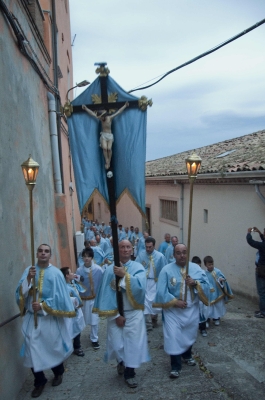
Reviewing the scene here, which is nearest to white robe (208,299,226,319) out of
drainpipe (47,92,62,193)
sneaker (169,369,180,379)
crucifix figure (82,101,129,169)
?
sneaker (169,369,180,379)

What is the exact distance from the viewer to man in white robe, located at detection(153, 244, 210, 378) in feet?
17.2

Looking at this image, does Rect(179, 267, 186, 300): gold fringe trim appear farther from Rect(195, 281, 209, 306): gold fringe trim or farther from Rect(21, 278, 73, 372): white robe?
Rect(21, 278, 73, 372): white robe

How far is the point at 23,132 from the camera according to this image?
6438mm

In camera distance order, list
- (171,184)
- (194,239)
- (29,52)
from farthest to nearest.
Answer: (171,184) < (194,239) < (29,52)

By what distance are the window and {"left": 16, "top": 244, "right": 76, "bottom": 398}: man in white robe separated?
9.96 metres

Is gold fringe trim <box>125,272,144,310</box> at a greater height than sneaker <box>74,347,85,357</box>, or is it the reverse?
gold fringe trim <box>125,272,144,310</box>

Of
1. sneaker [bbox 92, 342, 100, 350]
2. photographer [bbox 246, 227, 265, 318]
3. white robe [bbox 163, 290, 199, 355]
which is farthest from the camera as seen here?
photographer [bbox 246, 227, 265, 318]

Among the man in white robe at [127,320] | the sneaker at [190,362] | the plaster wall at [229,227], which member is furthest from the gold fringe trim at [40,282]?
the plaster wall at [229,227]

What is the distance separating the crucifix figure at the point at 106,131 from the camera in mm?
5074

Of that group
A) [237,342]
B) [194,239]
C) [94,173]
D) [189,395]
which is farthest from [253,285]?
[94,173]

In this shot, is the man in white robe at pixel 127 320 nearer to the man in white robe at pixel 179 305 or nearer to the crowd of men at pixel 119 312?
the crowd of men at pixel 119 312

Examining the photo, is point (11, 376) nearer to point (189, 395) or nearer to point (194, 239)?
point (189, 395)

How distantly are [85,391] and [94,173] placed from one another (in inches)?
108

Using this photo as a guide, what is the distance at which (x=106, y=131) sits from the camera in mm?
5121
